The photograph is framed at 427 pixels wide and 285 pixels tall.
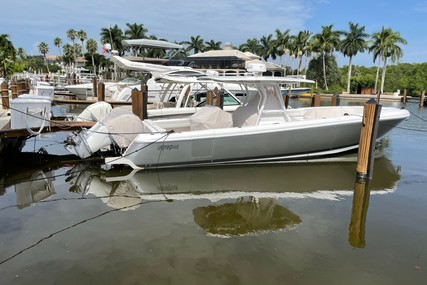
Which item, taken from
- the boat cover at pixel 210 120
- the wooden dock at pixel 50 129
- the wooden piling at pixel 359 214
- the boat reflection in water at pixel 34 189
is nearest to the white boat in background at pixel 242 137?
the boat cover at pixel 210 120

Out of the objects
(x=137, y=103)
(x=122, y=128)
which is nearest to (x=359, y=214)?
(x=122, y=128)

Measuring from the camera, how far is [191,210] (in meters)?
6.32

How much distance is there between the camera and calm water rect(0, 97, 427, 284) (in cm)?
432

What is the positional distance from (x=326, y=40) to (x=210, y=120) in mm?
49572

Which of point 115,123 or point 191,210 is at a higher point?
point 115,123

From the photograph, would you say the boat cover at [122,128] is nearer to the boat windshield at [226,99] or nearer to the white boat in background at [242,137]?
the white boat in background at [242,137]

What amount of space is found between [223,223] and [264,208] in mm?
1058

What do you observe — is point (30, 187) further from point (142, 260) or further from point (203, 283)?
point (203, 283)

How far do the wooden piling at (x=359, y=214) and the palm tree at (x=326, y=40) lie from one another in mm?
49564

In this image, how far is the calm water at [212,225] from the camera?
4.32 m

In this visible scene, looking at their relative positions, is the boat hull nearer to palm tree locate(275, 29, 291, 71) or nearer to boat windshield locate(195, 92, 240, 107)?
boat windshield locate(195, 92, 240, 107)

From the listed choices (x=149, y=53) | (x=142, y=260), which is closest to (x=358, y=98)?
(x=149, y=53)

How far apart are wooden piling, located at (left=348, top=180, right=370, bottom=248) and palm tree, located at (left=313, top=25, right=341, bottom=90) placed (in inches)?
1951

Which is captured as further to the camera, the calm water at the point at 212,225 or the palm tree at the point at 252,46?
the palm tree at the point at 252,46
